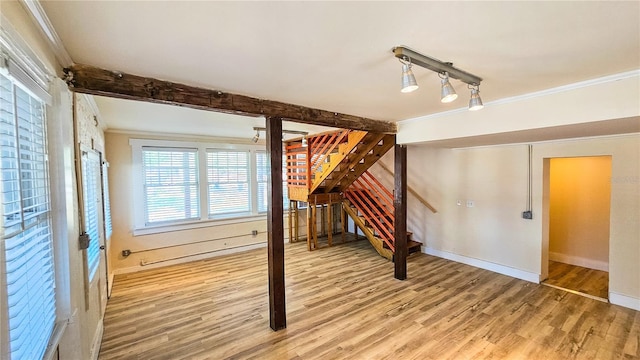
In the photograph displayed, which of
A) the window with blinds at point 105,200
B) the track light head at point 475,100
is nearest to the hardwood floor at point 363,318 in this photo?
the window with blinds at point 105,200

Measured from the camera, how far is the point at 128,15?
1.25m

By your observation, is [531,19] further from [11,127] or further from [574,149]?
[574,149]

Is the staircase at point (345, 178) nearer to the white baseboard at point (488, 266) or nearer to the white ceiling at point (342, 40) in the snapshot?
the white baseboard at point (488, 266)

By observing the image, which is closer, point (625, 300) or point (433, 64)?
point (433, 64)

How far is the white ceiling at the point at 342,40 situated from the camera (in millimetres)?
1231

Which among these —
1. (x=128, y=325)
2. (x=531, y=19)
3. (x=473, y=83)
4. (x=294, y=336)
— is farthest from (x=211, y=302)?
(x=531, y=19)

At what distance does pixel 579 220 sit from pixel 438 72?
463 cm

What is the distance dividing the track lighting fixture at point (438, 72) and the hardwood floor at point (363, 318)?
2189 millimetres

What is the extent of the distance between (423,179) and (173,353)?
4687 mm

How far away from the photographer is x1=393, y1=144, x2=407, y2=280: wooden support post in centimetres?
402

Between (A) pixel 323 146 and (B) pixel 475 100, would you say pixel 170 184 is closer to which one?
(A) pixel 323 146

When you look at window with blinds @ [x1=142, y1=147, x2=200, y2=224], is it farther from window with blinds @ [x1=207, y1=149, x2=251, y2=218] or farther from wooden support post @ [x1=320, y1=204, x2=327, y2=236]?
wooden support post @ [x1=320, y1=204, x2=327, y2=236]

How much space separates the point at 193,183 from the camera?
5.07 m

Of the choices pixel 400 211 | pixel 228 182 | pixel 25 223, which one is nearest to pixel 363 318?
pixel 400 211
